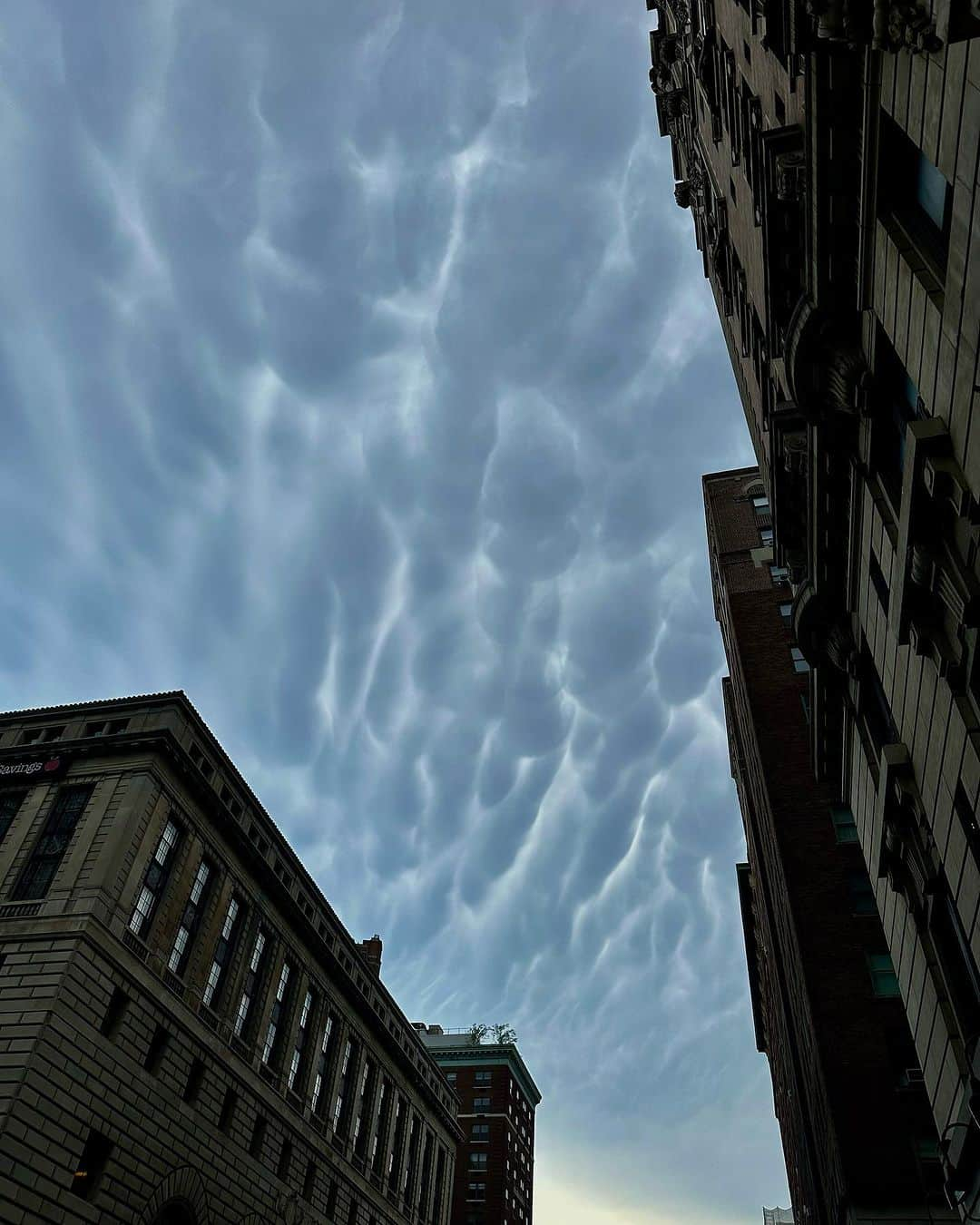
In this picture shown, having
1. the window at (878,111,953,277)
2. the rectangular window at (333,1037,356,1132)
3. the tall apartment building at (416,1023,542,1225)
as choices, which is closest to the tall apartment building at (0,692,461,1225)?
the rectangular window at (333,1037,356,1132)

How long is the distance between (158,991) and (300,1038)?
17.1 meters

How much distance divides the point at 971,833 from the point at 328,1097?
47810 millimetres

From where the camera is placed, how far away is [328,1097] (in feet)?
175

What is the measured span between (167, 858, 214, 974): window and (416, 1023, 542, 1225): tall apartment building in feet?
246

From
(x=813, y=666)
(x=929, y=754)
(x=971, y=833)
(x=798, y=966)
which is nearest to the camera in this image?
(x=971, y=833)

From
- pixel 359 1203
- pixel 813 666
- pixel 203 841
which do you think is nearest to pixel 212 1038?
pixel 203 841

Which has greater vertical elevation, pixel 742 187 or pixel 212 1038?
pixel 742 187

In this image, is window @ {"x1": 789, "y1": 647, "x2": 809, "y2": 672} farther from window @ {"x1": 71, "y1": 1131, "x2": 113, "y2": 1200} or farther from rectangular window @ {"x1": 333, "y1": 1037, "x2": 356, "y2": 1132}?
window @ {"x1": 71, "y1": 1131, "x2": 113, "y2": 1200}

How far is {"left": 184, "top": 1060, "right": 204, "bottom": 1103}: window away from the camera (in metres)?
37.4

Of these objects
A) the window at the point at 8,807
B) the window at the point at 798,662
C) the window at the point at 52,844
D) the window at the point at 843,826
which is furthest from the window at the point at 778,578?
the window at the point at 8,807

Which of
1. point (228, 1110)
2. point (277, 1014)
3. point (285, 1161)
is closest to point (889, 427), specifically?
point (228, 1110)

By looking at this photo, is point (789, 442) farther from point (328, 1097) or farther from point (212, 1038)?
point (328, 1097)

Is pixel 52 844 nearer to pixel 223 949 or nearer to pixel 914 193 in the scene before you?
pixel 223 949

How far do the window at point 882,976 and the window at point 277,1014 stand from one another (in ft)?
98.2
